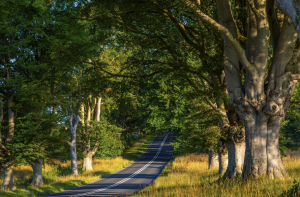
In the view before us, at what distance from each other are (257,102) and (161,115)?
78.2 ft

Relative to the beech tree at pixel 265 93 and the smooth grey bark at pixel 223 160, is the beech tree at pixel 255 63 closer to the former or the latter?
the beech tree at pixel 265 93

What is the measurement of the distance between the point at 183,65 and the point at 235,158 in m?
4.34

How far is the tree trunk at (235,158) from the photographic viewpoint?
11.4m

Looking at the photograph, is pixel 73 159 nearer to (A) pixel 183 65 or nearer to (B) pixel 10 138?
(B) pixel 10 138

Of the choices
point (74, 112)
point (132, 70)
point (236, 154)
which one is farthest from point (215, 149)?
point (74, 112)

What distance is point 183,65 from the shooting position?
11.1 meters

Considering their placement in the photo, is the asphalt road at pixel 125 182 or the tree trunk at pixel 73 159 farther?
the tree trunk at pixel 73 159

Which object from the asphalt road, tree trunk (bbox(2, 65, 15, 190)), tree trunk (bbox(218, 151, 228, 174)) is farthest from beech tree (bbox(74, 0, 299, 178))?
tree trunk (bbox(2, 65, 15, 190))

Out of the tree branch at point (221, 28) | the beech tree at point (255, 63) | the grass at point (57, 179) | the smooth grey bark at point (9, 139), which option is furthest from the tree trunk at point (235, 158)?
the smooth grey bark at point (9, 139)

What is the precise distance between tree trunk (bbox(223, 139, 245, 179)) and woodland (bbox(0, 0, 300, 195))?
4cm

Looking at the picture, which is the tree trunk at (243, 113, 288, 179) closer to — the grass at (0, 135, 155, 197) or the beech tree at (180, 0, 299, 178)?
the beech tree at (180, 0, 299, 178)

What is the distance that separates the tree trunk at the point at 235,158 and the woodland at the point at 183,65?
1.7 inches

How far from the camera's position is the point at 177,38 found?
37.9 feet

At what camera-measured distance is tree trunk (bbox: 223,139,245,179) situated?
11.4 metres
